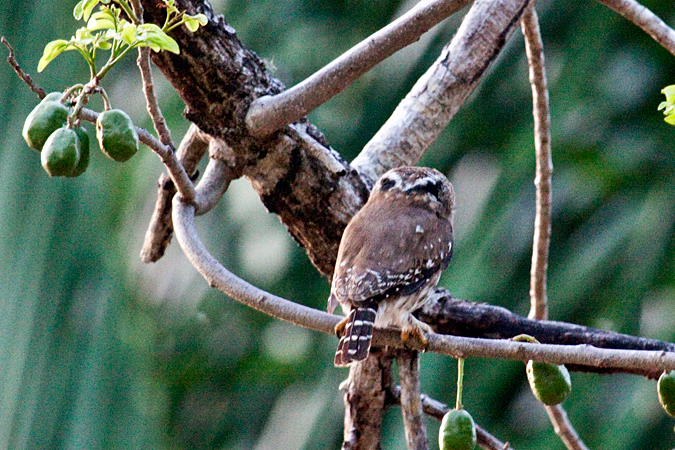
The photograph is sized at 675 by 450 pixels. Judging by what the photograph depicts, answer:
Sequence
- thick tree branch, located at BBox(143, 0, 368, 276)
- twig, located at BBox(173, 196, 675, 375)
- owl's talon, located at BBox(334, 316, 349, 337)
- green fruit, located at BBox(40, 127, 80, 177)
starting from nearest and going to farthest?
green fruit, located at BBox(40, 127, 80, 177) < twig, located at BBox(173, 196, 675, 375) < owl's talon, located at BBox(334, 316, 349, 337) < thick tree branch, located at BBox(143, 0, 368, 276)

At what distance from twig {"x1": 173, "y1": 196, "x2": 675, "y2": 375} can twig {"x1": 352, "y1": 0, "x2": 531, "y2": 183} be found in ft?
→ 2.15

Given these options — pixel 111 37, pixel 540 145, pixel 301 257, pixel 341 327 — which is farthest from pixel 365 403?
pixel 301 257

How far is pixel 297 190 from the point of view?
84.7 inches

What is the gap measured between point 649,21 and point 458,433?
143cm

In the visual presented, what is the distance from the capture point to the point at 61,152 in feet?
4.22

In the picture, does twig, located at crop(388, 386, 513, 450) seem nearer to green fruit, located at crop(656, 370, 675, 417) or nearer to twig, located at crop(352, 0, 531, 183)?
green fruit, located at crop(656, 370, 675, 417)

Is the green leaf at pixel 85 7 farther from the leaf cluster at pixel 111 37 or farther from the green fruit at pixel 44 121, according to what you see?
the green fruit at pixel 44 121

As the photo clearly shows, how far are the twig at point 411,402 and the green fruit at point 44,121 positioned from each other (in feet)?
4.04

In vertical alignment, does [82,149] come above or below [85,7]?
below

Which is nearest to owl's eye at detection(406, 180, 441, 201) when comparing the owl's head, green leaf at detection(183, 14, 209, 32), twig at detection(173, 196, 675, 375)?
the owl's head

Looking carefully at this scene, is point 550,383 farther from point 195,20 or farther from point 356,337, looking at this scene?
point 195,20

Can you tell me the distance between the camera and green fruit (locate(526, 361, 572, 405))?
5.16 feet

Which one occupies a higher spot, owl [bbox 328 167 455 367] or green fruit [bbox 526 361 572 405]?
owl [bbox 328 167 455 367]

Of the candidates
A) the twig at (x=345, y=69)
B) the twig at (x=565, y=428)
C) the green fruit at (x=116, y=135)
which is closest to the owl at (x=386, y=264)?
the twig at (x=345, y=69)
